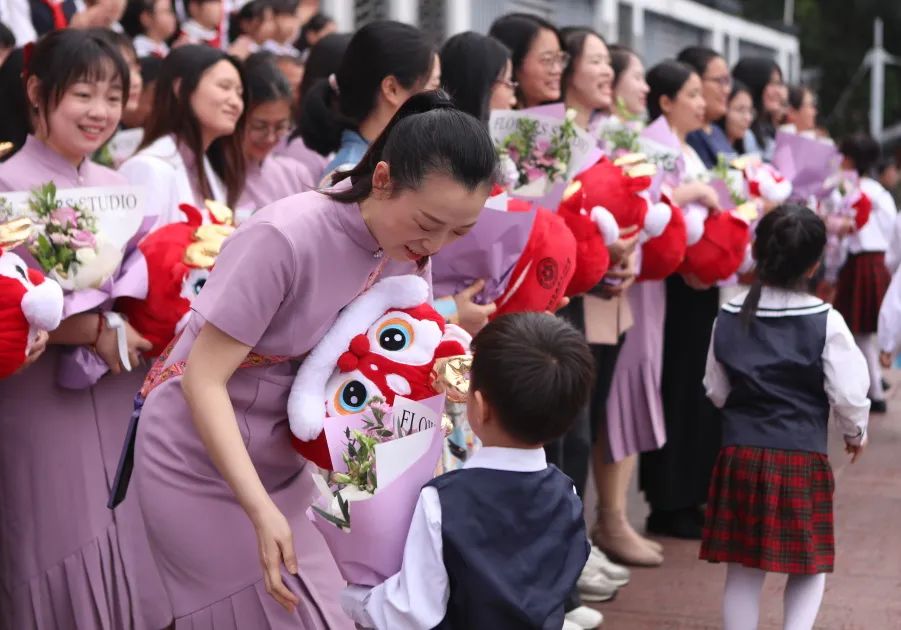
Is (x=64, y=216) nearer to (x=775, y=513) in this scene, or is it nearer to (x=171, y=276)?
(x=171, y=276)

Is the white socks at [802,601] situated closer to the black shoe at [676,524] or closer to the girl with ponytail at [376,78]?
the black shoe at [676,524]

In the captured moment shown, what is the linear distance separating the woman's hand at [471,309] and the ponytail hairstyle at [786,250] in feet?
3.09

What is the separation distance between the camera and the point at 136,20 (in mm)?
6844

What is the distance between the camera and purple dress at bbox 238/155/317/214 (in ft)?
13.9

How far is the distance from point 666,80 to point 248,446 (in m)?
3.30

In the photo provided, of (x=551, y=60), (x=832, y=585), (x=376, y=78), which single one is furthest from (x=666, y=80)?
(x=376, y=78)

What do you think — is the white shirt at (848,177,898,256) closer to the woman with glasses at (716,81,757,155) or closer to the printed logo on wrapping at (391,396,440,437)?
the woman with glasses at (716,81,757,155)

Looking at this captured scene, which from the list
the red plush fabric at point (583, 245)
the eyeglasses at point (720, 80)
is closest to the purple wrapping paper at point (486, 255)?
the red plush fabric at point (583, 245)

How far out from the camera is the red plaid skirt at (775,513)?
381 centimetres

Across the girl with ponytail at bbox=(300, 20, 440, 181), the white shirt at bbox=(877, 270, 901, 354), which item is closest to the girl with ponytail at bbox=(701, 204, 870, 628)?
the girl with ponytail at bbox=(300, 20, 440, 181)

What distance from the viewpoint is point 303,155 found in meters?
4.86

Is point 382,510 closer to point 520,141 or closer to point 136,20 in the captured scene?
point 520,141

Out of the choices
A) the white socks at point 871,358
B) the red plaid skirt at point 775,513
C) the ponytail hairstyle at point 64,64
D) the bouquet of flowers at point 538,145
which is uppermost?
the ponytail hairstyle at point 64,64

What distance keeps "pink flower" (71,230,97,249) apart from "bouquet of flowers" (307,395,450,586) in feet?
3.83
